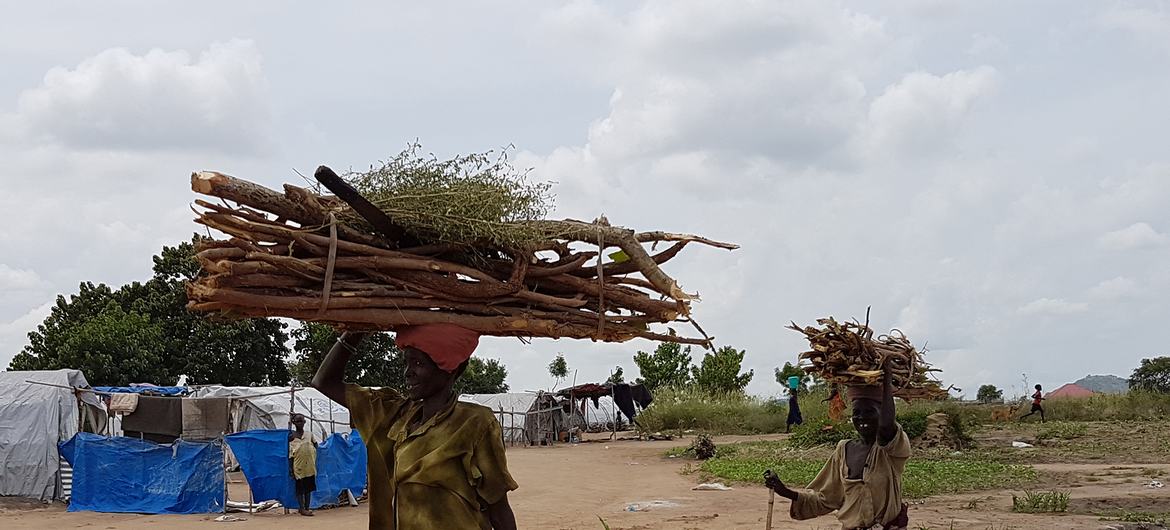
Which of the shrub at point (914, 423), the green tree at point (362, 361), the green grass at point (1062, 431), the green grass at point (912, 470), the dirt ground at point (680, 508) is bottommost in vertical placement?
the dirt ground at point (680, 508)

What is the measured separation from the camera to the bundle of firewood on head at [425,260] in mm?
3006

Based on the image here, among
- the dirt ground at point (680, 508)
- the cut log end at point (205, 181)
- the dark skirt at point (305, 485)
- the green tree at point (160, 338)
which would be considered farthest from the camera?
the green tree at point (160, 338)

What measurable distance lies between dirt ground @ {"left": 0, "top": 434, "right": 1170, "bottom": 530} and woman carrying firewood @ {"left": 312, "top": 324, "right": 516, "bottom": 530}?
21.3 ft

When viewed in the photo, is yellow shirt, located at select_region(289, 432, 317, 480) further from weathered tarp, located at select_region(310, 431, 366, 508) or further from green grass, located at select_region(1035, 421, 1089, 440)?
green grass, located at select_region(1035, 421, 1089, 440)

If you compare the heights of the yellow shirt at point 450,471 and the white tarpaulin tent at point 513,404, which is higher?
the white tarpaulin tent at point 513,404

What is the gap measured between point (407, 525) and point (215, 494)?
39.5ft

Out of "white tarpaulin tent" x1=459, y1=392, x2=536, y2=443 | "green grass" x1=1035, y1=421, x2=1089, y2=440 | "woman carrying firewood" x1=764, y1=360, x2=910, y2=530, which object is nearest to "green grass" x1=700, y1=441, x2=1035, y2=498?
"green grass" x1=1035, y1=421, x2=1089, y2=440

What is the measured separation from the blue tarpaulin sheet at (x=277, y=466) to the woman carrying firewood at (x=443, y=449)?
10.8 metres

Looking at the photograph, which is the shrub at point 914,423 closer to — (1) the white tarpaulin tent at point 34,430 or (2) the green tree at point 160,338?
(1) the white tarpaulin tent at point 34,430

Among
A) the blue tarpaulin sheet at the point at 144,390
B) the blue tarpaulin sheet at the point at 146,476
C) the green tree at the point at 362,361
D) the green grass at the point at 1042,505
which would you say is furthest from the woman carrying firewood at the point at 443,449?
the green tree at the point at 362,361

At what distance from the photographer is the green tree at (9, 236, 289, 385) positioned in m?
29.2

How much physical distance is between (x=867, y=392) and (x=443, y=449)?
2.80 m

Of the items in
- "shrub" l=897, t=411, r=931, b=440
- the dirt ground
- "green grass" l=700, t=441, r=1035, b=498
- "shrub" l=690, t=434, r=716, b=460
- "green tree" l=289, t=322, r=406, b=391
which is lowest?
the dirt ground

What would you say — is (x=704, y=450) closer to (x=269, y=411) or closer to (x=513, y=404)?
(x=269, y=411)
